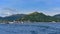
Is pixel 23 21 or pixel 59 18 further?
pixel 23 21

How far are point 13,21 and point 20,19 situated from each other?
6.32 m

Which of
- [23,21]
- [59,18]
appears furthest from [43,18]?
[23,21]

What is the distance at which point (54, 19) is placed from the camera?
427 ft

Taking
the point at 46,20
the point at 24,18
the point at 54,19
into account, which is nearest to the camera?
the point at 54,19

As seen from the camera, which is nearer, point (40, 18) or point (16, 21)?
point (40, 18)

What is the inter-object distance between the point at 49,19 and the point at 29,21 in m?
20.2

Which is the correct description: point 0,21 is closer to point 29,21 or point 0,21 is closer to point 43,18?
point 29,21

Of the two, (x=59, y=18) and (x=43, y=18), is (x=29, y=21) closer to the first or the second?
(x=43, y=18)

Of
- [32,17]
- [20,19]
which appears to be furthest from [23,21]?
[32,17]

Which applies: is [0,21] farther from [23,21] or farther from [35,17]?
[35,17]

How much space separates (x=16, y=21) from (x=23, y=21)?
5.76m

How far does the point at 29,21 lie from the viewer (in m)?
151

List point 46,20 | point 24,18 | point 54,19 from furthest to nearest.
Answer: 1. point 24,18
2. point 46,20
3. point 54,19

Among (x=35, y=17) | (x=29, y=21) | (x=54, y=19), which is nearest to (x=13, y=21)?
(x=29, y=21)
